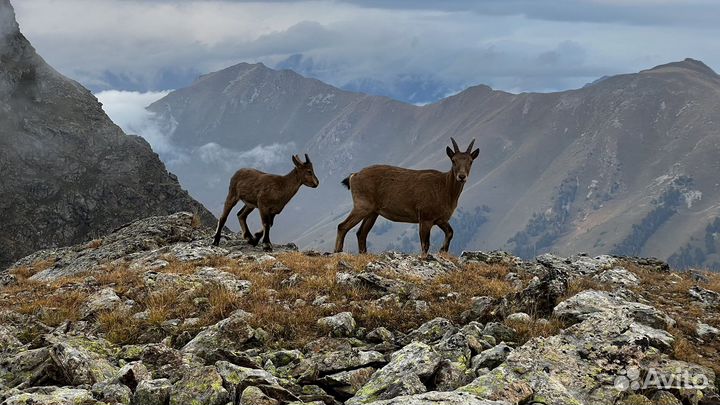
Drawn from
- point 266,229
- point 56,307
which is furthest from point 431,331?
point 266,229

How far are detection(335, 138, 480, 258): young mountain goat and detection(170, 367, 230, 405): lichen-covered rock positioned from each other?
13880 millimetres

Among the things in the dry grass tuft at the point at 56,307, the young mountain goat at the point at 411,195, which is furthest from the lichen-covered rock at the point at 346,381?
the young mountain goat at the point at 411,195

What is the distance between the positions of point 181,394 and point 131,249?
19.9 metres

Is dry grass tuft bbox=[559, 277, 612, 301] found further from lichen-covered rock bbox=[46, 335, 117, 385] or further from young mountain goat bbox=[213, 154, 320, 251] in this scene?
young mountain goat bbox=[213, 154, 320, 251]

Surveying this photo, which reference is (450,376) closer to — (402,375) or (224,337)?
(402,375)

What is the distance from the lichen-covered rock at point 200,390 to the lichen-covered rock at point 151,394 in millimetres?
112

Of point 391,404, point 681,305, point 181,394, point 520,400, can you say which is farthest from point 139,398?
point 681,305

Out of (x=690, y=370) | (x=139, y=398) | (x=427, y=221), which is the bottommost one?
(x=690, y=370)

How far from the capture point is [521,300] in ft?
48.8

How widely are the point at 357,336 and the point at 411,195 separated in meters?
11.6

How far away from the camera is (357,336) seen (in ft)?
45.4

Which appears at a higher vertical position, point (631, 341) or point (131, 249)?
point (131, 249)

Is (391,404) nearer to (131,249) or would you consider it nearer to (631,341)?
(631,341)

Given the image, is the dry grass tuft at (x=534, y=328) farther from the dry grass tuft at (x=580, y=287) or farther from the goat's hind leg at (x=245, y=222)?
the goat's hind leg at (x=245, y=222)
